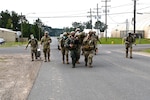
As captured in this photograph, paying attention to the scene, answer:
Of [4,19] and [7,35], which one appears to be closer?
[7,35]

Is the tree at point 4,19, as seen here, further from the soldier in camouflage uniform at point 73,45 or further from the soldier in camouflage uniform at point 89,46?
the soldier in camouflage uniform at point 89,46

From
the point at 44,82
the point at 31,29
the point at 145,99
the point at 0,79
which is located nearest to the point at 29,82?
the point at 44,82

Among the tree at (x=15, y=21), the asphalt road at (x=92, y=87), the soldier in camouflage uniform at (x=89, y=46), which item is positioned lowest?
the asphalt road at (x=92, y=87)

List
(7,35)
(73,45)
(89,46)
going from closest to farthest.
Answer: (89,46) → (73,45) → (7,35)

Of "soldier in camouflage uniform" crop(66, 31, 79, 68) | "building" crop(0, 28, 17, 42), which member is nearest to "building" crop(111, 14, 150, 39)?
"building" crop(0, 28, 17, 42)

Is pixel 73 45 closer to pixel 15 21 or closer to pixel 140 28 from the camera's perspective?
pixel 140 28

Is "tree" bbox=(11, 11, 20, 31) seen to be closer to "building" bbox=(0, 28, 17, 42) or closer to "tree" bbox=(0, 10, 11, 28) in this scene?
"tree" bbox=(0, 10, 11, 28)

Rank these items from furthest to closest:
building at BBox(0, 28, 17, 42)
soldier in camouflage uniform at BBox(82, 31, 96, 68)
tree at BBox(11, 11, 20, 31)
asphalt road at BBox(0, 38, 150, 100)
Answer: tree at BBox(11, 11, 20, 31) < building at BBox(0, 28, 17, 42) < soldier in camouflage uniform at BBox(82, 31, 96, 68) < asphalt road at BBox(0, 38, 150, 100)

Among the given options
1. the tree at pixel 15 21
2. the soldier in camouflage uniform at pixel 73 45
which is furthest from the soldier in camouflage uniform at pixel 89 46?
the tree at pixel 15 21

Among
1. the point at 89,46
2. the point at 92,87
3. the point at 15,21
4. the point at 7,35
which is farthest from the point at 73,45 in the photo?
the point at 15,21

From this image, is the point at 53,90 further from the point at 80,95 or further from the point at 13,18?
the point at 13,18

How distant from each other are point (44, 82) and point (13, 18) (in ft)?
467

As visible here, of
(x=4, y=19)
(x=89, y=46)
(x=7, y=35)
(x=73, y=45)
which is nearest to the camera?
(x=89, y=46)

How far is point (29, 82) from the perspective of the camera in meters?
13.5
